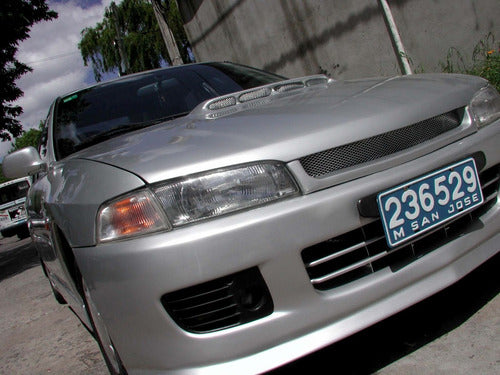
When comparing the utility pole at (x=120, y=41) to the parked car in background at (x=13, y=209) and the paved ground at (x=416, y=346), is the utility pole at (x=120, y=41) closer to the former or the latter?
the parked car in background at (x=13, y=209)

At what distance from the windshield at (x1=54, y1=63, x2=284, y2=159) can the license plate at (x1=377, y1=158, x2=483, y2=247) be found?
4.60 ft

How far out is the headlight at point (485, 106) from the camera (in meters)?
2.07

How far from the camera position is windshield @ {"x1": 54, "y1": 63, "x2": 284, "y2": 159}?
2.69 meters

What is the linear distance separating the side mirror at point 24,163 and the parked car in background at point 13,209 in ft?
41.5

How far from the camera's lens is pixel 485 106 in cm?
214

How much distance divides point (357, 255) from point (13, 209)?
15165 millimetres

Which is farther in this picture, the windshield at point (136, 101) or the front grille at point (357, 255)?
the windshield at point (136, 101)

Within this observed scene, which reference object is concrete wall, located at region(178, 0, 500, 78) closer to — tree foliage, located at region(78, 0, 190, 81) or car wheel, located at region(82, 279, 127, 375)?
car wheel, located at region(82, 279, 127, 375)

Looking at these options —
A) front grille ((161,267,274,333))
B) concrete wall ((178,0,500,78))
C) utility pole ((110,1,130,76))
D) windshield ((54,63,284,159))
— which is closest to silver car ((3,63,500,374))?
front grille ((161,267,274,333))

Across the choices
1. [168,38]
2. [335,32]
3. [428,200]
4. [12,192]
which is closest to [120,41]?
[12,192]

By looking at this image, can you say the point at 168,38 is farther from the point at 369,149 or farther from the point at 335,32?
Result: the point at 369,149

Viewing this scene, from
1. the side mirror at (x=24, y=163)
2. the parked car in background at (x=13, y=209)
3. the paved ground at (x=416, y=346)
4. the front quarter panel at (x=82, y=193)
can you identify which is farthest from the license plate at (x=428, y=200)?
the parked car in background at (x=13, y=209)

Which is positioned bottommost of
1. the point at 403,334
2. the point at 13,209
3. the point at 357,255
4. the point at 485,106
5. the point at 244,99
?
the point at 13,209

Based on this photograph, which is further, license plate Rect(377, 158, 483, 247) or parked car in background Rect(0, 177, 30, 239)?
parked car in background Rect(0, 177, 30, 239)
